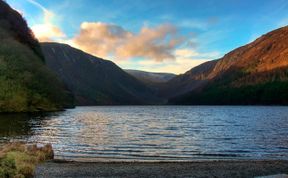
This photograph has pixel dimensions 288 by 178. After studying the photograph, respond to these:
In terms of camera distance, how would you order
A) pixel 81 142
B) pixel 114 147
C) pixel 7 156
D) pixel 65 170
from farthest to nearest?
pixel 81 142 < pixel 114 147 < pixel 65 170 < pixel 7 156

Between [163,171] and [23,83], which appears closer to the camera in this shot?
[163,171]

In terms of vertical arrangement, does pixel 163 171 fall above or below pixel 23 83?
below

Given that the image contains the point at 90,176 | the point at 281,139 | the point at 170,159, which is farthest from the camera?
the point at 281,139

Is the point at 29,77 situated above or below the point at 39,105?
above

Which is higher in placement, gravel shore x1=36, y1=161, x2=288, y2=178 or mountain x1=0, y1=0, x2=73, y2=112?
mountain x1=0, y1=0, x2=73, y2=112

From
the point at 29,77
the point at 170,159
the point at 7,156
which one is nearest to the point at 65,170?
the point at 7,156

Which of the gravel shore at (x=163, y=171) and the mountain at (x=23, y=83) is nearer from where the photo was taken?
the gravel shore at (x=163, y=171)

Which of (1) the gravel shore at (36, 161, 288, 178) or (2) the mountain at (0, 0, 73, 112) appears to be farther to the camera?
(2) the mountain at (0, 0, 73, 112)

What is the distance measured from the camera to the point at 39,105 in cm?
15338

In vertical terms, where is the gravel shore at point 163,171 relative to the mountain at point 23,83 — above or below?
below

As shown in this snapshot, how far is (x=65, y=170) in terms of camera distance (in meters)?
29.5

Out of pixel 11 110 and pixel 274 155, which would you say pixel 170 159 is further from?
pixel 11 110

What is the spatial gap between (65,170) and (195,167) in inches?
411

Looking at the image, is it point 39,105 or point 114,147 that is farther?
point 39,105
